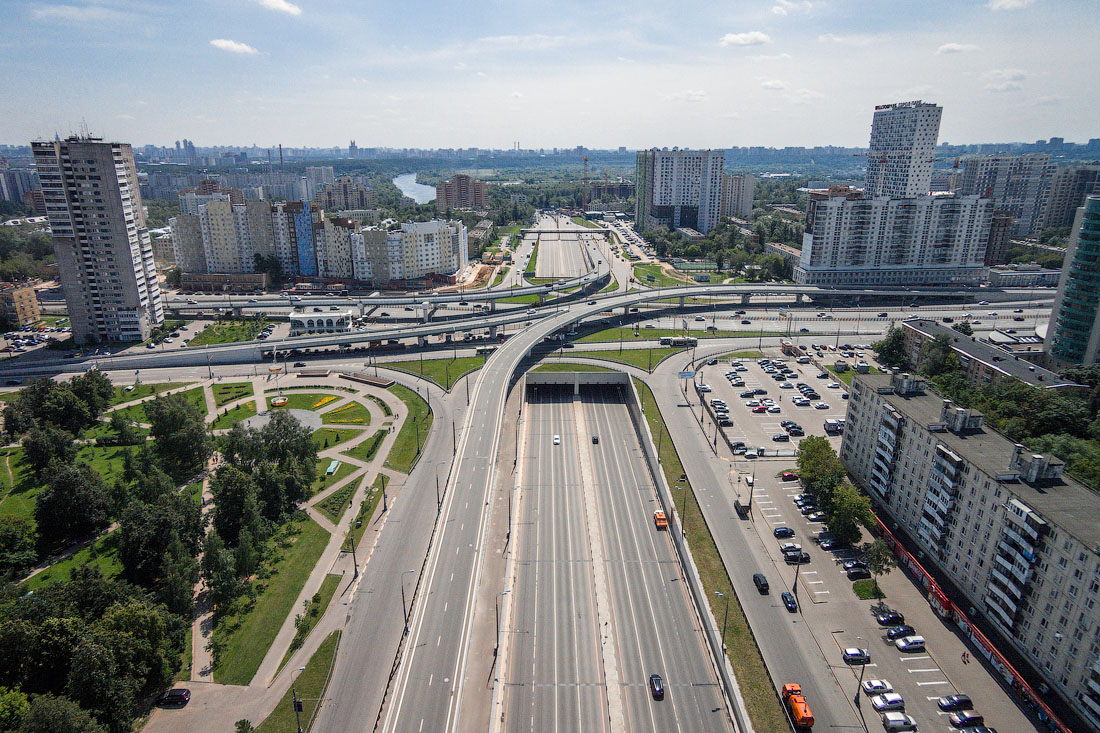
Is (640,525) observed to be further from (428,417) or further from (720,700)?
(428,417)

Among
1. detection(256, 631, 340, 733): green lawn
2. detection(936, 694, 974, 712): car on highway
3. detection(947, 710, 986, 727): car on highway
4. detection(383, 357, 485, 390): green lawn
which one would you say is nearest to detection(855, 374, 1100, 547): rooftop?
detection(936, 694, 974, 712): car on highway

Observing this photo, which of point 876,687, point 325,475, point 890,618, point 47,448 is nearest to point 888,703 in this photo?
point 876,687

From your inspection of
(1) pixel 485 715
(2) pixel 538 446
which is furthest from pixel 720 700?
(2) pixel 538 446

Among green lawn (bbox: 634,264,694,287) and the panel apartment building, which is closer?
the panel apartment building

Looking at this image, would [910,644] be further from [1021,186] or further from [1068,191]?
[1021,186]

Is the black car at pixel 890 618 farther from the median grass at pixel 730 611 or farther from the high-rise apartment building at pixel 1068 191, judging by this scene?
the high-rise apartment building at pixel 1068 191

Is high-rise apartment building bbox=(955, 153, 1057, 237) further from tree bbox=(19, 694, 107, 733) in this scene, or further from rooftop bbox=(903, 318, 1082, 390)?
tree bbox=(19, 694, 107, 733)

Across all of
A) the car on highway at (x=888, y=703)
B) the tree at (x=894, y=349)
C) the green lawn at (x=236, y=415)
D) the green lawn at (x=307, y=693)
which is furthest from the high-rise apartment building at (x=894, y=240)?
the green lawn at (x=307, y=693)
